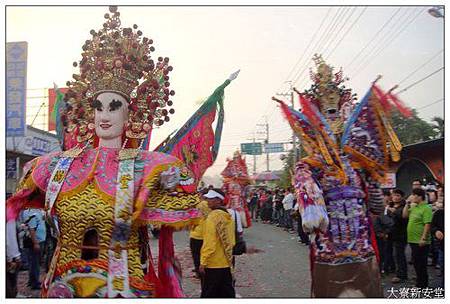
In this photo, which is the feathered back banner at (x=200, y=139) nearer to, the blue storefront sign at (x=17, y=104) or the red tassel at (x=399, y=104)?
the red tassel at (x=399, y=104)

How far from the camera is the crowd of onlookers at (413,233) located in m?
5.80

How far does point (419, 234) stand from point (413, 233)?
0.23 ft

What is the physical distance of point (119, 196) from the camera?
118 inches

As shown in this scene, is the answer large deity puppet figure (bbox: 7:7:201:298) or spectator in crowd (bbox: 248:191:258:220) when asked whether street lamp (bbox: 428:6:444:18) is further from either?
spectator in crowd (bbox: 248:191:258:220)

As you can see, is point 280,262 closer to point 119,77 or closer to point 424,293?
point 424,293

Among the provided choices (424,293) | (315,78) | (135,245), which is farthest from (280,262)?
(135,245)

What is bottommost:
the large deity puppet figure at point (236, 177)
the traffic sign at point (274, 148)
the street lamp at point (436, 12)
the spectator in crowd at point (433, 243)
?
the spectator in crowd at point (433, 243)

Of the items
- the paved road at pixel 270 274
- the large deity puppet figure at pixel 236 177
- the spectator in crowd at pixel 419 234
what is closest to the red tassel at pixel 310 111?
the paved road at pixel 270 274

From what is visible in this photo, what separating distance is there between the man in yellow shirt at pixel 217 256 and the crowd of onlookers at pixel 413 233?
1.59 m

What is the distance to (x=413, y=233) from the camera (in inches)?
240

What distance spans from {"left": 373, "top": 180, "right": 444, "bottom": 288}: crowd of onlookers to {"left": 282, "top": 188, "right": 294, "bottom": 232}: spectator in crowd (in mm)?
5718

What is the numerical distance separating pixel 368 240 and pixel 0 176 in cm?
261

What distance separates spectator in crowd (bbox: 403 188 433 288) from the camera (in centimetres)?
580

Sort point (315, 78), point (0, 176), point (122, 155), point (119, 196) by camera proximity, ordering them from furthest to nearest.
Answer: point (315, 78) < point (0, 176) < point (122, 155) < point (119, 196)
